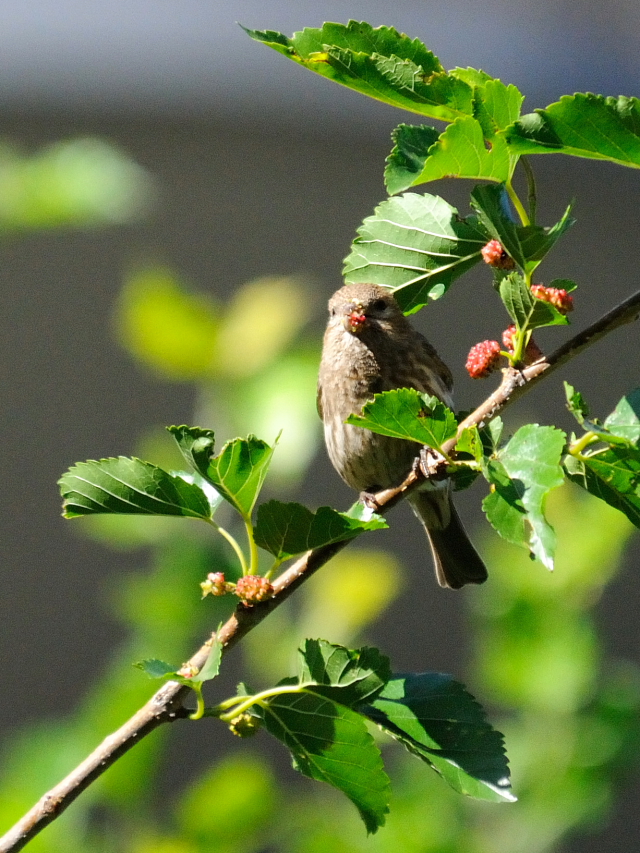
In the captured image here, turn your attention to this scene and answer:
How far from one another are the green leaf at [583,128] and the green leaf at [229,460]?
18.1 inches

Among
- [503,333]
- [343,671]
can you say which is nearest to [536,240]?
[503,333]

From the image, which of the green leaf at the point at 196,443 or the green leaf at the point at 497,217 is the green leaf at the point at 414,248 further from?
the green leaf at the point at 196,443

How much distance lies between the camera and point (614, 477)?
4.12ft

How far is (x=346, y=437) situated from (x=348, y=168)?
5288 mm

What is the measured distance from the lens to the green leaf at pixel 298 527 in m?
1.30

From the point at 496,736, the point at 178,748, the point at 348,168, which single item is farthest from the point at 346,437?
the point at 348,168

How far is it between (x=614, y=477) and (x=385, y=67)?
1.78 feet

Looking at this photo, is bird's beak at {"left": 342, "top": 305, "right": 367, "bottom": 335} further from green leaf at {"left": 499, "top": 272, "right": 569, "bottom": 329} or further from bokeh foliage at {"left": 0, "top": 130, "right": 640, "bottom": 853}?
green leaf at {"left": 499, "top": 272, "right": 569, "bottom": 329}

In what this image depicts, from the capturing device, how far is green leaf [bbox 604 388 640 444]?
1.27 metres

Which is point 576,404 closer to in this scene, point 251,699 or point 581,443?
point 581,443

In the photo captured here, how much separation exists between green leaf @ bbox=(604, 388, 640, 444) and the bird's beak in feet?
3.92

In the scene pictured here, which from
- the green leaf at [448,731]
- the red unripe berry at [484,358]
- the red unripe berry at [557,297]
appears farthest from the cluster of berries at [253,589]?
the red unripe berry at [557,297]

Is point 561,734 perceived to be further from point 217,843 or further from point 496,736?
point 496,736

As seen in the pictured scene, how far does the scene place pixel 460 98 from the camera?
132 centimetres
